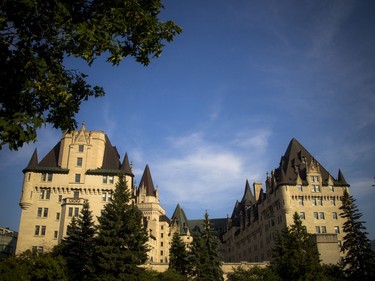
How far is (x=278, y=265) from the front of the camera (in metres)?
39.9

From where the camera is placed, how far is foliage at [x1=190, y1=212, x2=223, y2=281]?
39688mm

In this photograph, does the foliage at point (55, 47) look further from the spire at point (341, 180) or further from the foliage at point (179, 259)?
the spire at point (341, 180)

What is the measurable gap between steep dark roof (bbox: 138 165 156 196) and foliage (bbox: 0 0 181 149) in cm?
6833

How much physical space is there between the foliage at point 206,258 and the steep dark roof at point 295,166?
2370 centimetres

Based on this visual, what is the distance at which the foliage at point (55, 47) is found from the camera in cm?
923

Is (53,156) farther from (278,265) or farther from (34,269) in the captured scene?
(278,265)

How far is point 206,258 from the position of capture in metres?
40.6

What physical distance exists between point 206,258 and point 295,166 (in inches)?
1210

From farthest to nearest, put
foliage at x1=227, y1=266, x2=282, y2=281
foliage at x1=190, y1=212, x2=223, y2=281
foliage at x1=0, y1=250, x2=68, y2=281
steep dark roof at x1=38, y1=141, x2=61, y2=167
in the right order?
steep dark roof at x1=38, y1=141, x2=61, y2=167
foliage at x1=227, y1=266, x2=282, y2=281
foliage at x1=190, y1=212, x2=223, y2=281
foliage at x1=0, y1=250, x2=68, y2=281

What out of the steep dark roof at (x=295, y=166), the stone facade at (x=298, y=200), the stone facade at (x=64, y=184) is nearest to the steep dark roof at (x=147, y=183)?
the stone facade at (x=64, y=184)

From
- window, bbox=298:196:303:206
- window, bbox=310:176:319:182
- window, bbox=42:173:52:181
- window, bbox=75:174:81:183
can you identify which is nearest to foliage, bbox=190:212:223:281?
window, bbox=75:174:81:183

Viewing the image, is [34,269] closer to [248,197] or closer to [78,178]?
[78,178]

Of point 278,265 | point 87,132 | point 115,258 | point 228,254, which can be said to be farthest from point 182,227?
point 115,258

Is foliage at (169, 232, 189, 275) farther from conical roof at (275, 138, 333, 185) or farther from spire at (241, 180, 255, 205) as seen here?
spire at (241, 180, 255, 205)
